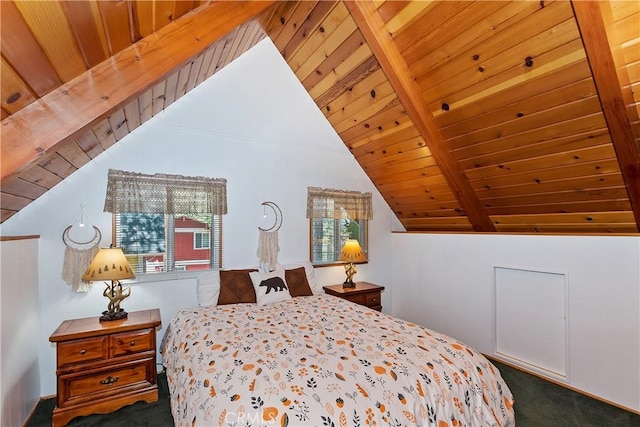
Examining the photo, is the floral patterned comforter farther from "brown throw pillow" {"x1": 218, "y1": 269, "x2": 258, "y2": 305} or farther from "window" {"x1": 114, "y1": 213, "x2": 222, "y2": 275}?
"window" {"x1": 114, "y1": 213, "x2": 222, "y2": 275}

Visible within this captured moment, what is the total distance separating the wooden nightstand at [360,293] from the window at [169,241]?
1.33 meters

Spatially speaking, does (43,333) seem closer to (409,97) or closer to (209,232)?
(209,232)

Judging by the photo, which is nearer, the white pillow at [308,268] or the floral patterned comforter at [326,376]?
Answer: the floral patterned comforter at [326,376]

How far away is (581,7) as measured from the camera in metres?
1.62

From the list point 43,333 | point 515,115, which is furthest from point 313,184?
point 43,333

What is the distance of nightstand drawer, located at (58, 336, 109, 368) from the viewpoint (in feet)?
6.95

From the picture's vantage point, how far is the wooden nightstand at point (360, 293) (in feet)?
11.4

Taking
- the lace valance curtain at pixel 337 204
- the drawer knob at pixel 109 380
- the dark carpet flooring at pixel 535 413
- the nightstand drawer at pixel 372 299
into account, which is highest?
the lace valance curtain at pixel 337 204

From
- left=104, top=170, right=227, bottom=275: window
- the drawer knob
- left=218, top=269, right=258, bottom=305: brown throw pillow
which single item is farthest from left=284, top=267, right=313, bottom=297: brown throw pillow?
the drawer knob

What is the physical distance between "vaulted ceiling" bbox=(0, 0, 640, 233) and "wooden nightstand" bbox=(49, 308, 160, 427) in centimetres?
98

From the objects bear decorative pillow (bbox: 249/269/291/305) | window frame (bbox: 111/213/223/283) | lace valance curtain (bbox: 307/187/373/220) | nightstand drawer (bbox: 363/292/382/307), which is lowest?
nightstand drawer (bbox: 363/292/382/307)

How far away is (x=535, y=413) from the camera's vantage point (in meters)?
2.29

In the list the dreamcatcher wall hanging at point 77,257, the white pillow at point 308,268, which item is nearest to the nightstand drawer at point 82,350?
the dreamcatcher wall hanging at point 77,257

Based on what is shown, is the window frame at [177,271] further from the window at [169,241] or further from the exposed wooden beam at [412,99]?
the exposed wooden beam at [412,99]
